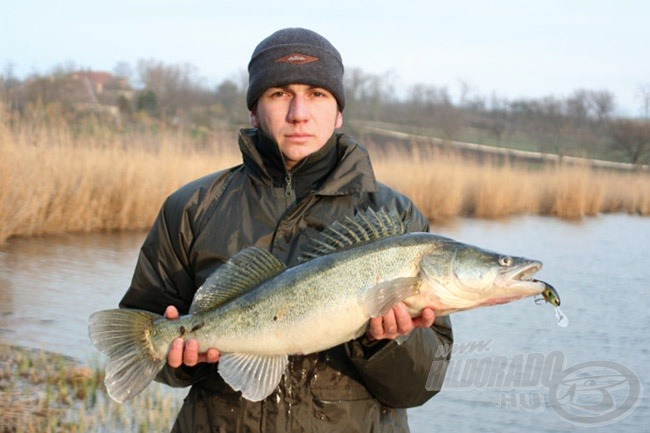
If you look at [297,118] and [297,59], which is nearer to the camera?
[297,118]

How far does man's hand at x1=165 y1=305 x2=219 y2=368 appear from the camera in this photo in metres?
2.90

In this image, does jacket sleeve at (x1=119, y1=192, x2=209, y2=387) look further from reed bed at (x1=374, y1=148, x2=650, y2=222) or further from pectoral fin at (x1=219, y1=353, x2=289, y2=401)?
reed bed at (x1=374, y1=148, x2=650, y2=222)

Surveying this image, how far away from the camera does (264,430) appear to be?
286cm

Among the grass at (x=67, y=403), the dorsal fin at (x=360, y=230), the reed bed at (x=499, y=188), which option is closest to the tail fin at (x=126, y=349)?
the dorsal fin at (x=360, y=230)

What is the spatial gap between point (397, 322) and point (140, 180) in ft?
37.9

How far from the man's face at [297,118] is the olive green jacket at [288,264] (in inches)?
3.8

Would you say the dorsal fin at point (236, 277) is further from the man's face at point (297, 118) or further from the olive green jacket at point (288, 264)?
the man's face at point (297, 118)

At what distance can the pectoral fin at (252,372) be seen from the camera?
279 centimetres

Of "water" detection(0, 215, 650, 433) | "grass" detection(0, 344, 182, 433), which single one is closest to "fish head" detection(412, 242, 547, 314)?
"grass" detection(0, 344, 182, 433)

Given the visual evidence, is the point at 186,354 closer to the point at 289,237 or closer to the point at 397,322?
the point at 289,237

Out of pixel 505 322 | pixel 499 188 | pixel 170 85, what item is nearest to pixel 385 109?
pixel 170 85

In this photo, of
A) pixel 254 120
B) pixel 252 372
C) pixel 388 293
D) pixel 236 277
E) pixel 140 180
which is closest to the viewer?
pixel 388 293

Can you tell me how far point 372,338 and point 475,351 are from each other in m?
5.83

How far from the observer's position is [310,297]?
2.84 meters
